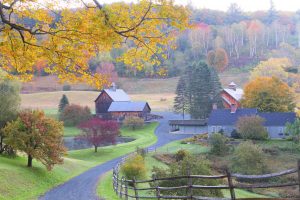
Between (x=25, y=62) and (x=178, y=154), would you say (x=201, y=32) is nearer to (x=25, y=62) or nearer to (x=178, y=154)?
(x=178, y=154)

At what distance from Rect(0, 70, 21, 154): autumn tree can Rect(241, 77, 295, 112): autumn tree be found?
35.5m

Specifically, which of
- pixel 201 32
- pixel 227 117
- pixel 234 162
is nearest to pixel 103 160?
pixel 234 162

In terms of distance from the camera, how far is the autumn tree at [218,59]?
12712 centimetres

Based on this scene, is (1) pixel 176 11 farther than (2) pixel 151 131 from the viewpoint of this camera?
No

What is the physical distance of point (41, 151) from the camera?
30.7m

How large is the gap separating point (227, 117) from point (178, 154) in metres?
22.5

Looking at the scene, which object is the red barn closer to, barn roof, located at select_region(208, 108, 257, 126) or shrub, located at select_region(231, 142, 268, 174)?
barn roof, located at select_region(208, 108, 257, 126)

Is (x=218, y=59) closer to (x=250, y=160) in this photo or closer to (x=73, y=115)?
(x=73, y=115)

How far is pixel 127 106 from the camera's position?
83.7m

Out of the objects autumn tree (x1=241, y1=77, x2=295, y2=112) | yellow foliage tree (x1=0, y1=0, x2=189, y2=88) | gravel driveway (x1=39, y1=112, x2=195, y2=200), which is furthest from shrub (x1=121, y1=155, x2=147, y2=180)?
autumn tree (x1=241, y1=77, x2=295, y2=112)

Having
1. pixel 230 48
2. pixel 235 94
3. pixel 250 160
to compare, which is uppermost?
pixel 230 48

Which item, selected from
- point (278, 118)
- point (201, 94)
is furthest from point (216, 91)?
point (278, 118)

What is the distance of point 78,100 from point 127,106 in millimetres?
20979

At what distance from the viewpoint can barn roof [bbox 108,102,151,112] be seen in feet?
269
